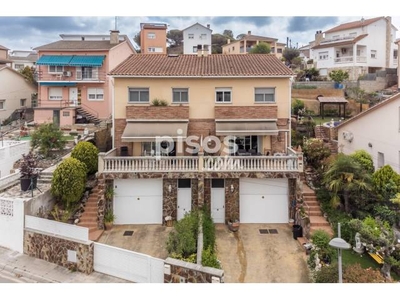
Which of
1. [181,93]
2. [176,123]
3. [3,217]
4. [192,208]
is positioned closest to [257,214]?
[192,208]

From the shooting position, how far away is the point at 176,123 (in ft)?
88.6

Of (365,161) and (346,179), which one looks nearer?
(346,179)

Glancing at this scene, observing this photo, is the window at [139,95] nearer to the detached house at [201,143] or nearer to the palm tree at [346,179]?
the detached house at [201,143]

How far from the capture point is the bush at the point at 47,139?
2980 cm

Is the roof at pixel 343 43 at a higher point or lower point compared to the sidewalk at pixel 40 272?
higher

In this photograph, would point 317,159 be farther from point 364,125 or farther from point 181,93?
point 181,93

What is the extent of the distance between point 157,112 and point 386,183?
672 inches

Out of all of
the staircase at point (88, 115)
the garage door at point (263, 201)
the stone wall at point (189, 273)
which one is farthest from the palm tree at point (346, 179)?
the staircase at point (88, 115)

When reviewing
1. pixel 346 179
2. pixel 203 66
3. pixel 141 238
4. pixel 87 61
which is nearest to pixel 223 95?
pixel 203 66

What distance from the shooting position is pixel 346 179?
23031 mm

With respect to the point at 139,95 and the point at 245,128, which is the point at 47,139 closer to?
the point at 139,95

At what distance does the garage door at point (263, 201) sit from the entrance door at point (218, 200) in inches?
54.9

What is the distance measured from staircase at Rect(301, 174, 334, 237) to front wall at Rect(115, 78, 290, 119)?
21.0 feet

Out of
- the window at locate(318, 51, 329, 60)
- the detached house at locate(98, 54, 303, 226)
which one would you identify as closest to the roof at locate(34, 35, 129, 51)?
Answer: the detached house at locate(98, 54, 303, 226)
